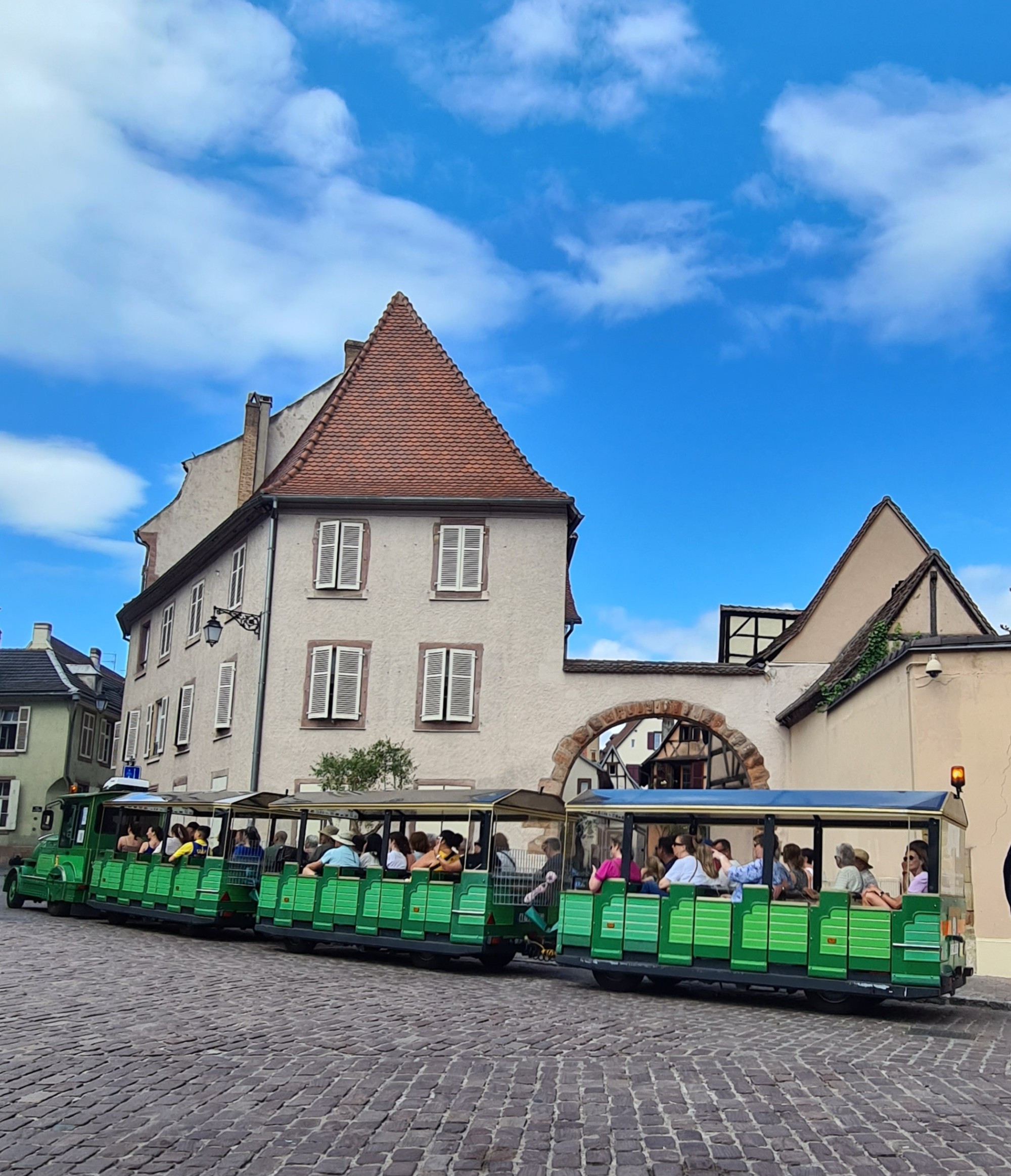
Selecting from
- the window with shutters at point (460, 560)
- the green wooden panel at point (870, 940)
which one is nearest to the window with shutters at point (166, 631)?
the window with shutters at point (460, 560)

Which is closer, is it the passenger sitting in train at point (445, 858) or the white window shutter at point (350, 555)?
the passenger sitting in train at point (445, 858)

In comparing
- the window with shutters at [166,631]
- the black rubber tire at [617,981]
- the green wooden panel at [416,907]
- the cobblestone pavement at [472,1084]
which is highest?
the window with shutters at [166,631]

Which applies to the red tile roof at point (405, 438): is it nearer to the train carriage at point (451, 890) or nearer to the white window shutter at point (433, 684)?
the white window shutter at point (433, 684)

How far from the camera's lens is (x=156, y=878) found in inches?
820

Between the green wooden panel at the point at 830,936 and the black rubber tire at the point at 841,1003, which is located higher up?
the green wooden panel at the point at 830,936

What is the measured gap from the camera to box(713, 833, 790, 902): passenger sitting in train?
13.7 meters

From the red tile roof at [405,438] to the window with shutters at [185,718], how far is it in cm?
643

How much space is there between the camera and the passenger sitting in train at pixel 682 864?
46.7ft

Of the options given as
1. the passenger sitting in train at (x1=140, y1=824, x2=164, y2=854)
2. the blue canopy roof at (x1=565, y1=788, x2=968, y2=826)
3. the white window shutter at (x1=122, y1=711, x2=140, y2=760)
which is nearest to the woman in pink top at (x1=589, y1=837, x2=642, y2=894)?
the blue canopy roof at (x1=565, y1=788, x2=968, y2=826)

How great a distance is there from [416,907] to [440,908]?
0.40 m

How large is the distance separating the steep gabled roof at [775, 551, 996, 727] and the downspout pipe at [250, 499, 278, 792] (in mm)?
11279

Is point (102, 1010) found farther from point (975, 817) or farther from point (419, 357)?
point (419, 357)

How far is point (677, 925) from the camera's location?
13945 mm

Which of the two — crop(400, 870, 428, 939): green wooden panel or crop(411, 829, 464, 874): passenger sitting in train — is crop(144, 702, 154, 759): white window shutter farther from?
crop(400, 870, 428, 939): green wooden panel
